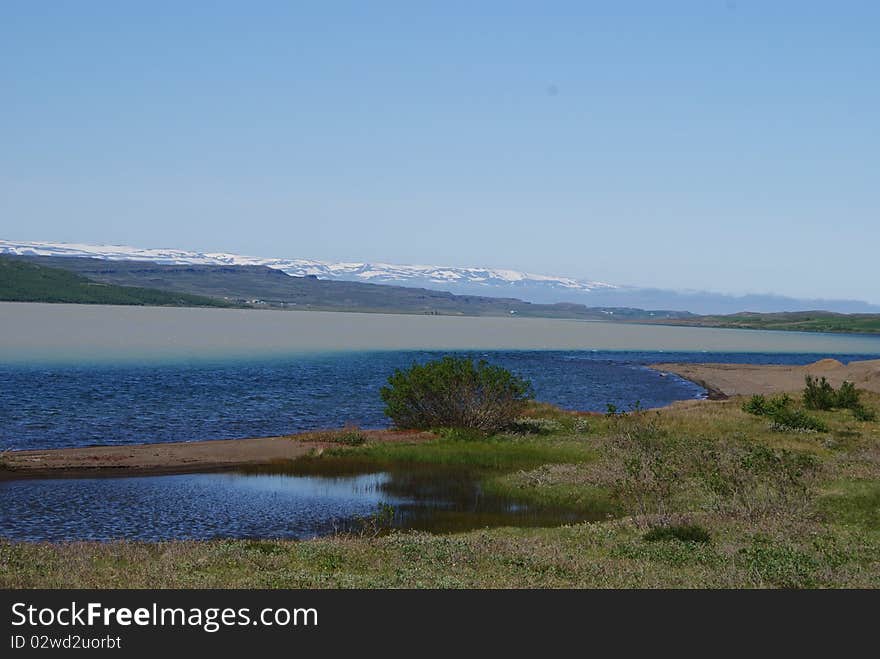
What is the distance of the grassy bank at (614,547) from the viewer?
17.3 metres

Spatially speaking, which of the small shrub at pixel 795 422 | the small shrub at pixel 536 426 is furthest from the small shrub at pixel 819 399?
the small shrub at pixel 536 426

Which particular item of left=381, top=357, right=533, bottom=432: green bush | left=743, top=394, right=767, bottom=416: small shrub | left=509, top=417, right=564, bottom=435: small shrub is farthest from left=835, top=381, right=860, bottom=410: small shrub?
left=381, top=357, right=533, bottom=432: green bush

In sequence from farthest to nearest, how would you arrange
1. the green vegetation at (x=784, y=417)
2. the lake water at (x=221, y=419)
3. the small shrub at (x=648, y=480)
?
the green vegetation at (x=784, y=417) → the lake water at (x=221, y=419) → the small shrub at (x=648, y=480)

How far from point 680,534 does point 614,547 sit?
6.69 feet

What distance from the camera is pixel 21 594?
14.2m

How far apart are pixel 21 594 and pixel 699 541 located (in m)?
16.3

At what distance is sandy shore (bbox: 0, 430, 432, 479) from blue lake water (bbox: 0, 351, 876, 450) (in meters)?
4.84

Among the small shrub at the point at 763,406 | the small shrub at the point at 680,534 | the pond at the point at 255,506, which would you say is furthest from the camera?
the small shrub at the point at 763,406

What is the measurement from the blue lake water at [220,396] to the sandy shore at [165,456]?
4845 mm

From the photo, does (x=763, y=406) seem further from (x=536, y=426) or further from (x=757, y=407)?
(x=536, y=426)

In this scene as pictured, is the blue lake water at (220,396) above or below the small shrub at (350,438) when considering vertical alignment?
below

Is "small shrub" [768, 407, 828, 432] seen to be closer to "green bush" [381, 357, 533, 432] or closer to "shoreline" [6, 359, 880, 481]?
"green bush" [381, 357, 533, 432]

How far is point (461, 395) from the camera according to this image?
2136 inches

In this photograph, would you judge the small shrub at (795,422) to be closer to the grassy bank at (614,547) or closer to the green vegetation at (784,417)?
the green vegetation at (784,417)
